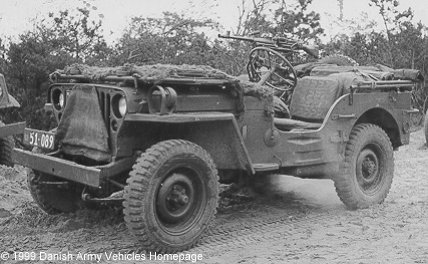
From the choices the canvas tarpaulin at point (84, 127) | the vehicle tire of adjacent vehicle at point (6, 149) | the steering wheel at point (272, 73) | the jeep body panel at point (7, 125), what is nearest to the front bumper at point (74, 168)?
the canvas tarpaulin at point (84, 127)

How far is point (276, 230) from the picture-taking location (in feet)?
19.5

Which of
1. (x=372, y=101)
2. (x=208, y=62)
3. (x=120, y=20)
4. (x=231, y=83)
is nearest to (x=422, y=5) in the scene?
(x=120, y=20)

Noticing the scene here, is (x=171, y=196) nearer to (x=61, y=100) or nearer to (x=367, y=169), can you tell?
(x=61, y=100)

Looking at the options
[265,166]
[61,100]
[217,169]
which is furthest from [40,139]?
[265,166]

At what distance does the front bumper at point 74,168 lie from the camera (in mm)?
4951

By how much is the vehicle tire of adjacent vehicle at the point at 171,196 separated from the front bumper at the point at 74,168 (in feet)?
0.71

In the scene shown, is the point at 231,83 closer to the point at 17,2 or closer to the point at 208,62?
the point at 208,62

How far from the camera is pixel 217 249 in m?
5.27

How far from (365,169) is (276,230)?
5.11ft

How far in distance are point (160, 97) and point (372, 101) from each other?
2676 millimetres

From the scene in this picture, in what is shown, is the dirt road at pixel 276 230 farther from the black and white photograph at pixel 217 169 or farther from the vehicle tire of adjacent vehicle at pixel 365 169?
the vehicle tire of adjacent vehicle at pixel 365 169

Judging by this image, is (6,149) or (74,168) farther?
(6,149)

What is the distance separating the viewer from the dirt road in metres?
5.16

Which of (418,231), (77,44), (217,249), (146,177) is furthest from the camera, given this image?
(77,44)
